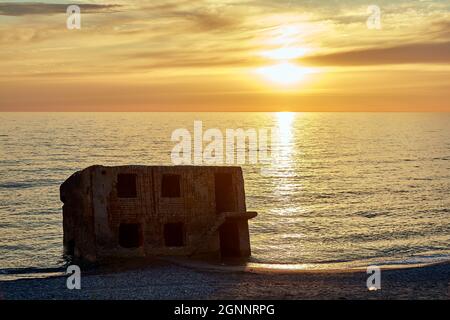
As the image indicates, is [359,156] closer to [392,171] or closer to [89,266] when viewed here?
[392,171]

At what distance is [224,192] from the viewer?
3647 centimetres

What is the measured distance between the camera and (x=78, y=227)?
3569 centimetres

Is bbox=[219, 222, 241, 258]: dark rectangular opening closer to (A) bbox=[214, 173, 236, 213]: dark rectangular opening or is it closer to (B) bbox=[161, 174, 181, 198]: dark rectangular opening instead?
(A) bbox=[214, 173, 236, 213]: dark rectangular opening

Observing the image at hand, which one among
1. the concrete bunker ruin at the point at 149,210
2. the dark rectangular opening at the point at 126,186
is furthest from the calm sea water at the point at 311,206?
the dark rectangular opening at the point at 126,186

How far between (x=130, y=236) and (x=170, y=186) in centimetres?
326

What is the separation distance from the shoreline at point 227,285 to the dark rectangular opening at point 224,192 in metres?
4.41

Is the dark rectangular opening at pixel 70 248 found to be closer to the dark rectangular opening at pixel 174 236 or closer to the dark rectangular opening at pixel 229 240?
the dark rectangular opening at pixel 174 236

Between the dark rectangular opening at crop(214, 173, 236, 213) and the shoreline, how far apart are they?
14.5 ft

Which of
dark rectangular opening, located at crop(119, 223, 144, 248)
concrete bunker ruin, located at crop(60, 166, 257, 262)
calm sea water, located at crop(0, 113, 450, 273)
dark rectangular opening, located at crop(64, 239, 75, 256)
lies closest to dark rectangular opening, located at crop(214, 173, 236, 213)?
concrete bunker ruin, located at crop(60, 166, 257, 262)

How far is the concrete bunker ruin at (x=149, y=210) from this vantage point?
34469 mm

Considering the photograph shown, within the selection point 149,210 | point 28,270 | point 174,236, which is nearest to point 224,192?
point 174,236

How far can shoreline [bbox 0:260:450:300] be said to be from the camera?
2741 centimetres
